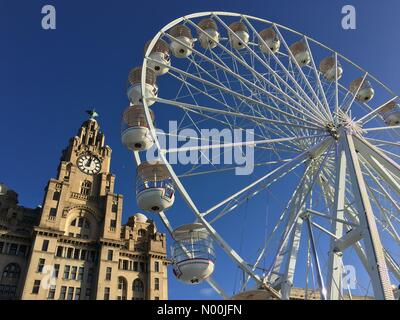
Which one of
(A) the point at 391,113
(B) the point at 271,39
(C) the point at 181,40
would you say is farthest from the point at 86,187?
(A) the point at 391,113

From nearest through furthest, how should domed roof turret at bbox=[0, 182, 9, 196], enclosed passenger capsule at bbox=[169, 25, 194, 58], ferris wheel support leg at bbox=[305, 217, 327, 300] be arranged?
ferris wheel support leg at bbox=[305, 217, 327, 300], enclosed passenger capsule at bbox=[169, 25, 194, 58], domed roof turret at bbox=[0, 182, 9, 196]

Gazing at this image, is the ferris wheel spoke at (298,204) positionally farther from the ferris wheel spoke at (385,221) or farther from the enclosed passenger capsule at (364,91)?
the enclosed passenger capsule at (364,91)

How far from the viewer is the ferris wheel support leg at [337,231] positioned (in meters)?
19.9

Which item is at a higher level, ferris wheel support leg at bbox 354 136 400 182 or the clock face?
the clock face

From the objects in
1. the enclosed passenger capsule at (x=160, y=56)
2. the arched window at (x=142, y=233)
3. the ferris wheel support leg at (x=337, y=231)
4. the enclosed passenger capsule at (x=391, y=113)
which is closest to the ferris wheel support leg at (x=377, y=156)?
the ferris wheel support leg at (x=337, y=231)

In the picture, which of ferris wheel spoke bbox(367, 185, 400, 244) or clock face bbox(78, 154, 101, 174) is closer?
ferris wheel spoke bbox(367, 185, 400, 244)

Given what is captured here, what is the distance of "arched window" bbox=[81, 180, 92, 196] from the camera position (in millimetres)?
79688

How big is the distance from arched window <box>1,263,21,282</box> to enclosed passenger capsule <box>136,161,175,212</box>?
4939 centimetres

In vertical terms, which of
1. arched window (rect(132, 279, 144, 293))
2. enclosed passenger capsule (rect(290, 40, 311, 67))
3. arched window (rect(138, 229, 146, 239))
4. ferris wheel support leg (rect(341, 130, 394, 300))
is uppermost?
arched window (rect(138, 229, 146, 239))

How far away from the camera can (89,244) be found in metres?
72.4

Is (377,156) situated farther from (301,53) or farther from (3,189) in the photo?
(3,189)

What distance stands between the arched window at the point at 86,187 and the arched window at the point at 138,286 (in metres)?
19.5

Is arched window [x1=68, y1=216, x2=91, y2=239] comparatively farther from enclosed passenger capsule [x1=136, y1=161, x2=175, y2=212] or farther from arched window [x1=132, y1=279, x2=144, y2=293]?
enclosed passenger capsule [x1=136, y1=161, x2=175, y2=212]

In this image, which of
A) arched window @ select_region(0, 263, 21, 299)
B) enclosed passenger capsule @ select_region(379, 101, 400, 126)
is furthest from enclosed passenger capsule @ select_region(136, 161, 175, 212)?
arched window @ select_region(0, 263, 21, 299)
